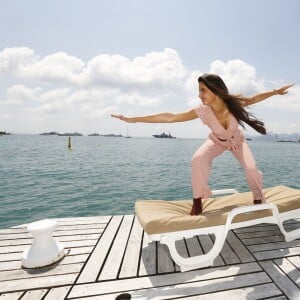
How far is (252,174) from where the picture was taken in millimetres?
4121

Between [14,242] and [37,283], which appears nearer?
[37,283]

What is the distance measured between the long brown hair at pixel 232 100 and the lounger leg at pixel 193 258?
2.04 m

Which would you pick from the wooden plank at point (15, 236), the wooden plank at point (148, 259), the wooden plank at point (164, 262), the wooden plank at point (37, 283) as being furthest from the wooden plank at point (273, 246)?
the wooden plank at point (15, 236)

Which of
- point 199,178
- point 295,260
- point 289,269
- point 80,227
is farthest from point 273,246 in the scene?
point 80,227

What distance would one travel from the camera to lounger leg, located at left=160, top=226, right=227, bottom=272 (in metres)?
3.19

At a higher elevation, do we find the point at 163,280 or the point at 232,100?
the point at 232,100

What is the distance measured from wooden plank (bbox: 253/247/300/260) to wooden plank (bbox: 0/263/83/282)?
261 centimetres

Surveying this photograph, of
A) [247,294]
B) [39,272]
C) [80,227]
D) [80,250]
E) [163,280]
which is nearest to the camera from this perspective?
[247,294]

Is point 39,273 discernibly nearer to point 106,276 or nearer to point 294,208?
point 106,276

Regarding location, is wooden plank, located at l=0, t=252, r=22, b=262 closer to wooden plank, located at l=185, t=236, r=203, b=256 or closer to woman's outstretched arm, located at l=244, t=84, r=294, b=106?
wooden plank, located at l=185, t=236, r=203, b=256

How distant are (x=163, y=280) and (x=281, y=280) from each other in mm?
1456

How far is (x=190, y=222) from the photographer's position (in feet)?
11.0

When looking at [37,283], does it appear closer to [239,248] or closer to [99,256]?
[99,256]

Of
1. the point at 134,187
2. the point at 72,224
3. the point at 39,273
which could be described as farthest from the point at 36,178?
the point at 39,273
